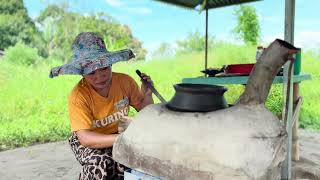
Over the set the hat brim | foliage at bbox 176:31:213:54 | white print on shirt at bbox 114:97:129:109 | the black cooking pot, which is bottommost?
white print on shirt at bbox 114:97:129:109

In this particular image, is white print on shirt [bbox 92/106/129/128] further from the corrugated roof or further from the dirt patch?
the corrugated roof

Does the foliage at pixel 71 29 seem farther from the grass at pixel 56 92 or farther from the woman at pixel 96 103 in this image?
the woman at pixel 96 103

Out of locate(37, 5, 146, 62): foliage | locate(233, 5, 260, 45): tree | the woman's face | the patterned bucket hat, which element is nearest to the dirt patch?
the woman's face

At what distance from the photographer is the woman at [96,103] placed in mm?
1906

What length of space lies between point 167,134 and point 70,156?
3.10 metres

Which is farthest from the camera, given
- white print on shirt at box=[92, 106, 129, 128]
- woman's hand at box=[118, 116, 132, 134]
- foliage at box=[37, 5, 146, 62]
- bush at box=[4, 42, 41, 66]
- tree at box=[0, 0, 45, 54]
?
foliage at box=[37, 5, 146, 62]

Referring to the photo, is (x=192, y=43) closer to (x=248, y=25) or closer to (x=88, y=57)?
(x=248, y=25)

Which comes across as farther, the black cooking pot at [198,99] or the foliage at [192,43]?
the foliage at [192,43]

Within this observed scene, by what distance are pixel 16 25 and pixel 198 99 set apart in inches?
248

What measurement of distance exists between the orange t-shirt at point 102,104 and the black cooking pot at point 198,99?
72 centimetres

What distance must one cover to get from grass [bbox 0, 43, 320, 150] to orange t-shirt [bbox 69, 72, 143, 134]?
295cm

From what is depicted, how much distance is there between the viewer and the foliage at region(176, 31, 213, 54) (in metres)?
7.52

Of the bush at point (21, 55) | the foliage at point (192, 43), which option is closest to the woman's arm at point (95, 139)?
the bush at point (21, 55)

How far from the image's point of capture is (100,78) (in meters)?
2.02
